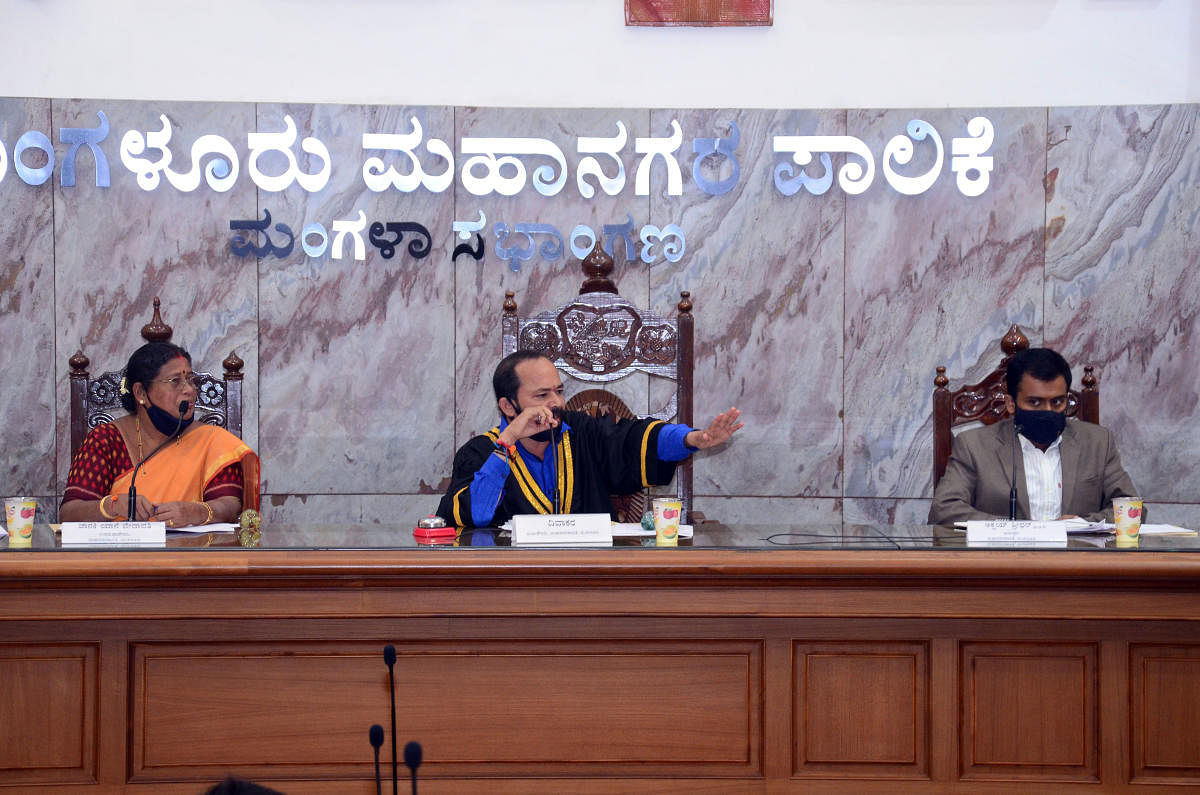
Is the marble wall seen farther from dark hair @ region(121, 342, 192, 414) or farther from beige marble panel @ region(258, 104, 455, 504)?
dark hair @ region(121, 342, 192, 414)

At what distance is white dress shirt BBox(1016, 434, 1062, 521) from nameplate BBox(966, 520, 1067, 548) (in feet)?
3.85

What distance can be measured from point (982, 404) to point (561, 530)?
188cm

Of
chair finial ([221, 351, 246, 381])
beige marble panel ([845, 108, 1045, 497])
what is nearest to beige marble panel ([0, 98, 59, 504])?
chair finial ([221, 351, 246, 381])

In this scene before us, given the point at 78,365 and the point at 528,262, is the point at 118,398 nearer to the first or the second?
the point at 78,365

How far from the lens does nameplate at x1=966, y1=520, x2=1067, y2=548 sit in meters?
2.29

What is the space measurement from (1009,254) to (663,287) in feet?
4.65

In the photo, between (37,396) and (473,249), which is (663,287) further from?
(37,396)

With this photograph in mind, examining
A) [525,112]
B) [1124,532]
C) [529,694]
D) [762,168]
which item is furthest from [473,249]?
[1124,532]

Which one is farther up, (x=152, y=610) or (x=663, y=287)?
(x=663, y=287)

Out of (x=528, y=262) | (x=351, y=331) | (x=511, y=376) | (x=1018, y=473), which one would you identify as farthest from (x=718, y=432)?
(x=351, y=331)

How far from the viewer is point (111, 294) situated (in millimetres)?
4250

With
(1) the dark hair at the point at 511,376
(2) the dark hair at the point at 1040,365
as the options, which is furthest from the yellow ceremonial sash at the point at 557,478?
(2) the dark hair at the point at 1040,365

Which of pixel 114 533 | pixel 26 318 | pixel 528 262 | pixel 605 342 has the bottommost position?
pixel 114 533

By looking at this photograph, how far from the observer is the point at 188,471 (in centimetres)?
321
